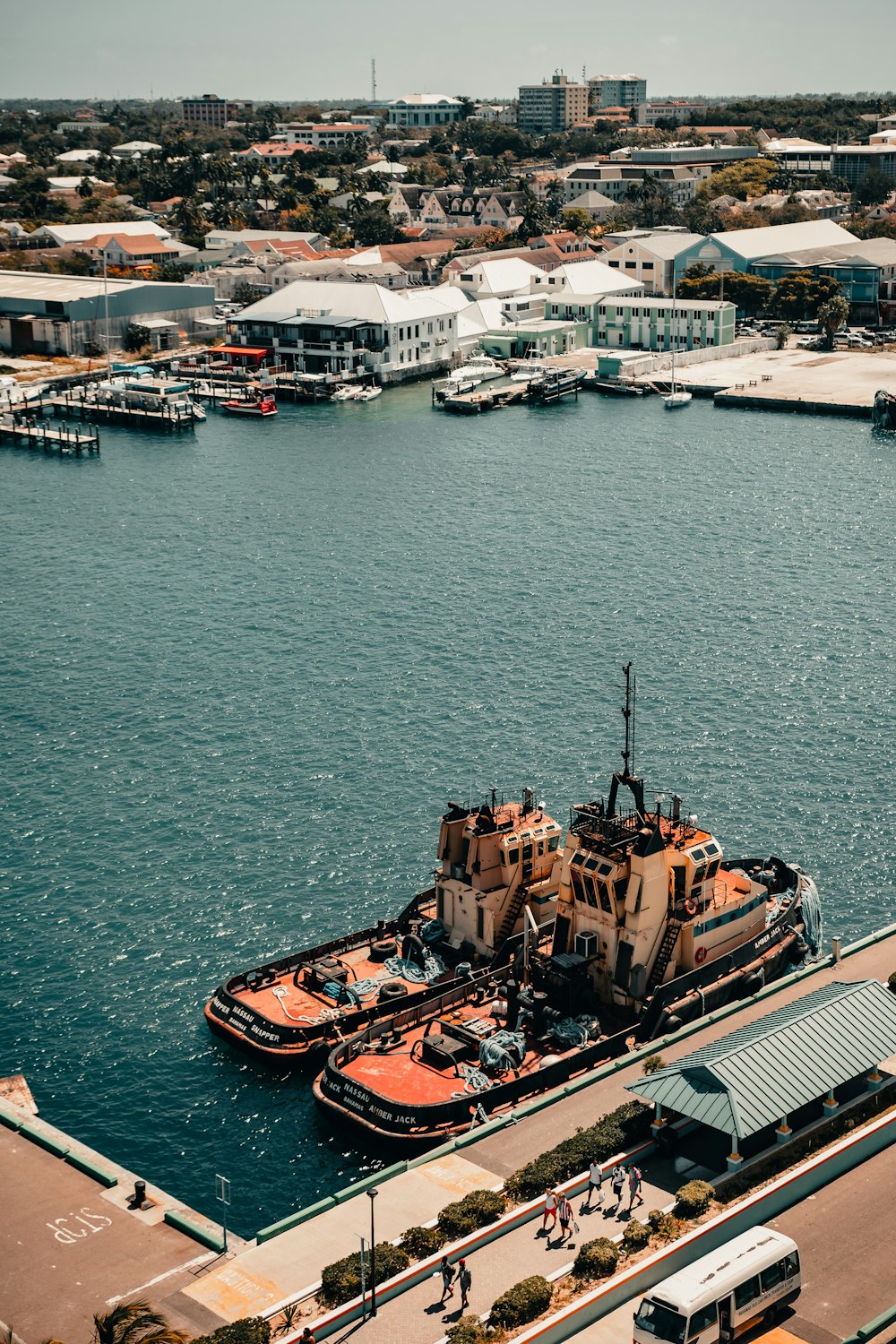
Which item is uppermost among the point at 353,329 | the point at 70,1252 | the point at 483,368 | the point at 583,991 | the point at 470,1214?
the point at 353,329

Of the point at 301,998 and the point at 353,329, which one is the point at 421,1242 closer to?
the point at 301,998

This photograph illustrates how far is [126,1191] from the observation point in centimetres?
3638

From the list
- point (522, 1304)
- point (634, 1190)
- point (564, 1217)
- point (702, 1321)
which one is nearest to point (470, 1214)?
point (564, 1217)

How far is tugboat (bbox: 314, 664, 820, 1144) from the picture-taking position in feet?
133

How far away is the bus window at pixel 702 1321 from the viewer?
29016 millimetres

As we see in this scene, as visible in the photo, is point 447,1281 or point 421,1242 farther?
point 421,1242

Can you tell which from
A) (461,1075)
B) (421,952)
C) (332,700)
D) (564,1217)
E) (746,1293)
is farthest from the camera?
(332,700)

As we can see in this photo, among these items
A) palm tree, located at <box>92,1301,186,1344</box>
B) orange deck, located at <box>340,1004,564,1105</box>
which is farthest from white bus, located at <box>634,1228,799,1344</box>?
orange deck, located at <box>340,1004,564,1105</box>

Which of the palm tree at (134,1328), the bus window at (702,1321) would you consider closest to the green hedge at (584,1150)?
the bus window at (702,1321)

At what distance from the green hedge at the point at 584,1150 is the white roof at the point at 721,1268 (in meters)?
4.36

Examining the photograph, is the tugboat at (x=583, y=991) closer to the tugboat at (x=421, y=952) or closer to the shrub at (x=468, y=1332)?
the tugboat at (x=421, y=952)

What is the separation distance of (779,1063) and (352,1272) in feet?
36.6

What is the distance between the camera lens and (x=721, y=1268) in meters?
30.1

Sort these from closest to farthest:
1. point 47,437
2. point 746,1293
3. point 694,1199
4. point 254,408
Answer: point 746,1293 → point 694,1199 → point 47,437 → point 254,408
